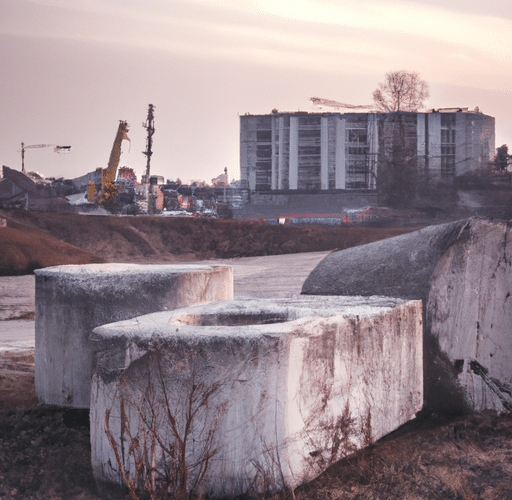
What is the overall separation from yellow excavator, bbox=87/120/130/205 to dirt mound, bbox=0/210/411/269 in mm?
5926

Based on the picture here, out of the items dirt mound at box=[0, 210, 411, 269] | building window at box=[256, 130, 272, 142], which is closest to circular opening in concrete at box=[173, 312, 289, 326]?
dirt mound at box=[0, 210, 411, 269]

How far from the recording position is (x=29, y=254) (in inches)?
598

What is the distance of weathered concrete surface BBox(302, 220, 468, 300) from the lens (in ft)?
14.8

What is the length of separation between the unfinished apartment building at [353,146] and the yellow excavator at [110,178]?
767 centimetres

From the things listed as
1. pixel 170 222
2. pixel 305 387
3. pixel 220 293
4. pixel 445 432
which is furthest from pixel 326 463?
pixel 170 222

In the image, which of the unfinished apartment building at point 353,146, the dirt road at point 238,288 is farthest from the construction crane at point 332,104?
the dirt road at point 238,288

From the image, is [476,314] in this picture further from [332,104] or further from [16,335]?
[332,104]

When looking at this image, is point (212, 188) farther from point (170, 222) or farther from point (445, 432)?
point (445, 432)

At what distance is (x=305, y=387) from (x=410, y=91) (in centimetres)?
3256

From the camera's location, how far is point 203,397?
9.44 feet

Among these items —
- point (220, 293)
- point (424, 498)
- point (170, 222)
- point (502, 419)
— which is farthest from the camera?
point (170, 222)

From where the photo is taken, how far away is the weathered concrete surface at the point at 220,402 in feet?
9.48

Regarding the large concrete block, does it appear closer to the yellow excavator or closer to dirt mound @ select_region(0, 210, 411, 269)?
dirt mound @ select_region(0, 210, 411, 269)

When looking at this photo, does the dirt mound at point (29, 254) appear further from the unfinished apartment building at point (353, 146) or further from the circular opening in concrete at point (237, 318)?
the unfinished apartment building at point (353, 146)
